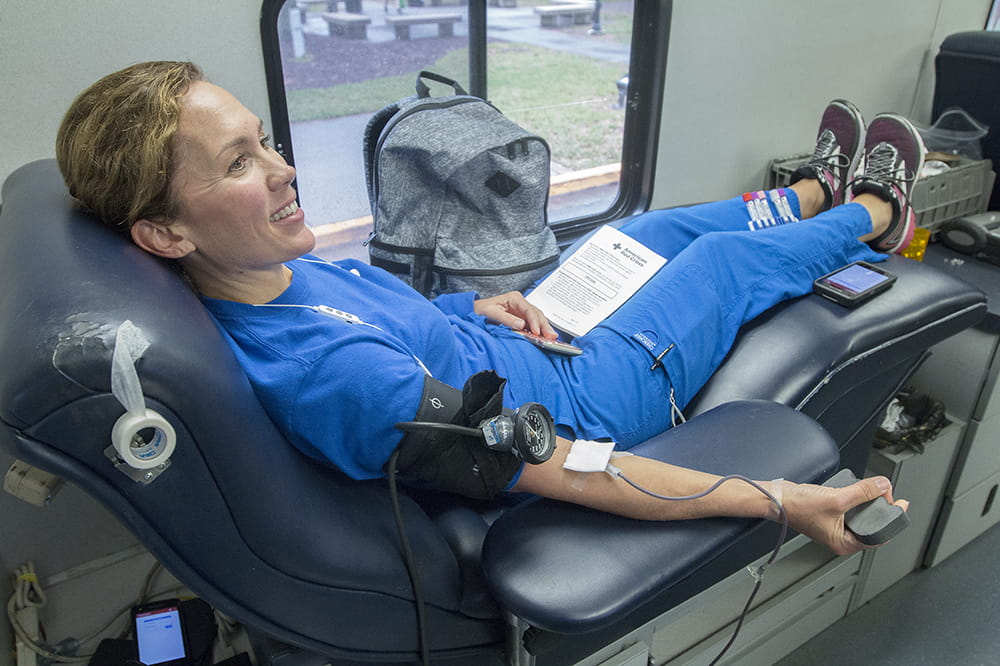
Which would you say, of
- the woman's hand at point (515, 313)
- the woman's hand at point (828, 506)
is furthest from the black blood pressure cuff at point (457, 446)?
the woman's hand at point (515, 313)

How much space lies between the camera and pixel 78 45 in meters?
1.32

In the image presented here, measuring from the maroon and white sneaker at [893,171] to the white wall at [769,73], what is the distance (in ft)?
1.29

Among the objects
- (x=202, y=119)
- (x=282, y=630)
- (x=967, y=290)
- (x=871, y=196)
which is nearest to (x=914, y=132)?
(x=871, y=196)

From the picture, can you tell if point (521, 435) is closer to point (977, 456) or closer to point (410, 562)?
point (410, 562)

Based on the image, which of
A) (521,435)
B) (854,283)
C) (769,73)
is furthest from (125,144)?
(769,73)

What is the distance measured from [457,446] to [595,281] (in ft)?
2.66

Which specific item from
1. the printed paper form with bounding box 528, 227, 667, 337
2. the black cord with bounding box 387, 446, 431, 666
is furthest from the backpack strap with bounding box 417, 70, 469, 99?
the black cord with bounding box 387, 446, 431, 666

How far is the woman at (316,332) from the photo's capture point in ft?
3.02

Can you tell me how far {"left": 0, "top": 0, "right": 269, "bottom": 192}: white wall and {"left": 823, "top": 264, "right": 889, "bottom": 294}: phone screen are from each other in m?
1.35

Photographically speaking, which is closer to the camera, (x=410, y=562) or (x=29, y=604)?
(x=410, y=562)

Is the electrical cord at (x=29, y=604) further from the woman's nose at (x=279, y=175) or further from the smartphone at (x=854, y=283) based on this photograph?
the smartphone at (x=854, y=283)

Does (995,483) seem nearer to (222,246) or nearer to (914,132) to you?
(914,132)

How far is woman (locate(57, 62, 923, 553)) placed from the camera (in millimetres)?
921

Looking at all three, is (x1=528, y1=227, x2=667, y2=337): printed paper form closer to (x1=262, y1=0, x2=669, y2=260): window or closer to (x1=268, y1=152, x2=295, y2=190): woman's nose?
(x1=262, y1=0, x2=669, y2=260): window
